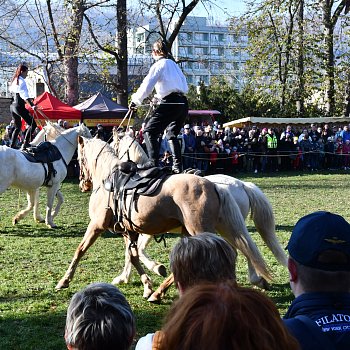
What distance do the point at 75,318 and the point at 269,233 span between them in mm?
5201

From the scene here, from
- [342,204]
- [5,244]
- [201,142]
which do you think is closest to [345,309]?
[5,244]

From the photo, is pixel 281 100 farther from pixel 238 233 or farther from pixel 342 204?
pixel 238 233

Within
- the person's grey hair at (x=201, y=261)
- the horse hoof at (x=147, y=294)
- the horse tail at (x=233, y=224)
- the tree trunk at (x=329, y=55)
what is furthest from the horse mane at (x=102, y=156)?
the tree trunk at (x=329, y=55)

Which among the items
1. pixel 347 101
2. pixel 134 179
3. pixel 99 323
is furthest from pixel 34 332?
pixel 347 101

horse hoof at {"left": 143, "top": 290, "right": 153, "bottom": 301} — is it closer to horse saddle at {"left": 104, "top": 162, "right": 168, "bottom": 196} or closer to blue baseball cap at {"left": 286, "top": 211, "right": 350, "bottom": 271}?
horse saddle at {"left": 104, "top": 162, "right": 168, "bottom": 196}

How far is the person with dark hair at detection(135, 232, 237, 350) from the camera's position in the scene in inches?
122

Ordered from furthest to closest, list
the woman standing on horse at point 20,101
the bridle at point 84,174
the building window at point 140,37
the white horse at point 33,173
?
the building window at point 140,37
the woman standing on horse at point 20,101
the white horse at point 33,173
the bridle at point 84,174

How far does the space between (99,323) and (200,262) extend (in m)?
0.81

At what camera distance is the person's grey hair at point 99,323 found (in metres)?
2.43

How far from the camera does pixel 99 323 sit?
2451mm

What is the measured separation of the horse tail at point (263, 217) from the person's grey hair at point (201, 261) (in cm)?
425

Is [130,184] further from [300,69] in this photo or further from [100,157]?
[300,69]

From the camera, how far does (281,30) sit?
125 feet

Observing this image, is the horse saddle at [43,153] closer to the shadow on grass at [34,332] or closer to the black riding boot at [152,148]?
the black riding boot at [152,148]
